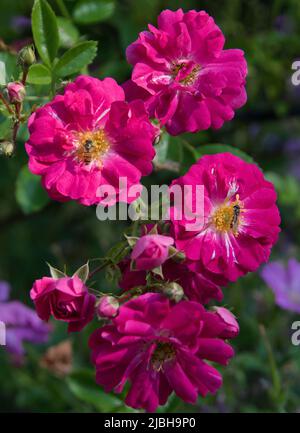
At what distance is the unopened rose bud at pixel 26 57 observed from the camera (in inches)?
41.8

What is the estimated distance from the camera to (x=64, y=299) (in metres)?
0.99

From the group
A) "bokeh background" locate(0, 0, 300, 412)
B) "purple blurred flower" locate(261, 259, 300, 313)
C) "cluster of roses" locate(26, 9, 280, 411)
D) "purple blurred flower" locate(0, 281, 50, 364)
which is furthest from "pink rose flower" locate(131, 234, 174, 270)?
"purple blurred flower" locate(0, 281, 50, 364)

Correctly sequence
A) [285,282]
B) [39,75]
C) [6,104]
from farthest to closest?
[285,282]
[39,75]
[6,104]

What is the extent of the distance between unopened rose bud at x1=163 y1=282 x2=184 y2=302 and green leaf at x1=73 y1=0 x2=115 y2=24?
0.64m

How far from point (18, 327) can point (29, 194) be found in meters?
0.50

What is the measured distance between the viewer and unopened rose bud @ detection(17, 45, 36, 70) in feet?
3.48

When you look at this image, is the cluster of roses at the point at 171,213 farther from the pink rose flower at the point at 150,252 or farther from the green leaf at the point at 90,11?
the green leaf at the point at 90,11

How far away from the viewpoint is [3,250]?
240cm

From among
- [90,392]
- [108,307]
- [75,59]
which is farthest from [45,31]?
[90,392]

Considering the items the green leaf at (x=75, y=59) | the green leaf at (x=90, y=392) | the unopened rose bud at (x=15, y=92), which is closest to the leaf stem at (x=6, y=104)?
the unopened rose bud at (x=15, y=92)

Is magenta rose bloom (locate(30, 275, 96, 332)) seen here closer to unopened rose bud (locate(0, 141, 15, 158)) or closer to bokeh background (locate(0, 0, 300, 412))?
unopened rose bud (locate(0, 141, 15, 158))

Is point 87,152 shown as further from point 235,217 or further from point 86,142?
point 235,217

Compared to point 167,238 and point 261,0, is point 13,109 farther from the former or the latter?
point 261,0
